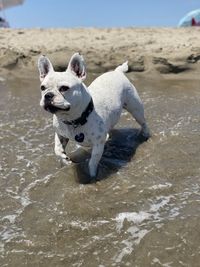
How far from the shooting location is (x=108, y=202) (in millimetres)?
5340

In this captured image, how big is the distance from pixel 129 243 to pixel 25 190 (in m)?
1.73

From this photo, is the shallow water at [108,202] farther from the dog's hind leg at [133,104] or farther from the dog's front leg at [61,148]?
the dog's hind leg at [133,104]

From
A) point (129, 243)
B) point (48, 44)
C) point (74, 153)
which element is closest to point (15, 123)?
point (74, 153)

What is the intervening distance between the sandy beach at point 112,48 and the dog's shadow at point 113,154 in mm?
5842

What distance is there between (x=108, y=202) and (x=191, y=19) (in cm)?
1615

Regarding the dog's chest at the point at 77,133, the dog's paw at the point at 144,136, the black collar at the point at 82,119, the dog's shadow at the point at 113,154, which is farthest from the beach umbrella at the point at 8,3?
the black collar at the point at 82,119

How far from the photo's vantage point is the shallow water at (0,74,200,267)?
14.3 ft

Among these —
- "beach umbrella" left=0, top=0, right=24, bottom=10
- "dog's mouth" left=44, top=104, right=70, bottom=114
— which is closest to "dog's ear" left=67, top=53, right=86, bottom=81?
"dog's mouth" left=44, top=104, right=70, bottom=114

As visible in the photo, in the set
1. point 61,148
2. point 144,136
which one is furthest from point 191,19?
point 61,148

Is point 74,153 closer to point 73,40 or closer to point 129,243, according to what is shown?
point 129,243

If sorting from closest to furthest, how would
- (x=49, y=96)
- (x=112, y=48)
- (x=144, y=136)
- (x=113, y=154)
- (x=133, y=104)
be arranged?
1. (x=49, y=96)
2. (x=113, y=154)
3. (x=133, y=104)
4. (x=144, y=136)
5. (x=112, y=48)

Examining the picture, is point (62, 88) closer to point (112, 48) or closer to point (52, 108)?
point (52, 108)

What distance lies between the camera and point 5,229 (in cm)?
487

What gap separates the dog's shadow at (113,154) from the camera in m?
6.13
